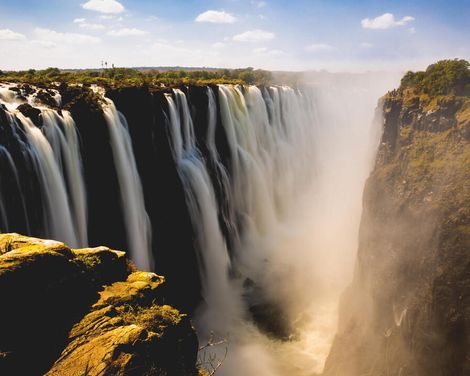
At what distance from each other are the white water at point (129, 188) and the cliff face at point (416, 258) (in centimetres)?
1084

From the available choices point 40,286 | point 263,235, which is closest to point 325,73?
point 263,235

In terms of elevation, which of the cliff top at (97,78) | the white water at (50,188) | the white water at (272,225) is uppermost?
the cliff top at (97,78)

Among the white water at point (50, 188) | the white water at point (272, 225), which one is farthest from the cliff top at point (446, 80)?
the white water at point (50, 188)

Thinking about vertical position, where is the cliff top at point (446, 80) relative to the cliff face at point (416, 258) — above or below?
above

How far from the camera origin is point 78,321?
5.63m

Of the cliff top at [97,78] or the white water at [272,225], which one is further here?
the cliff top at [97,78]

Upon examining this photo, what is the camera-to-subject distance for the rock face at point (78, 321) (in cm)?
488

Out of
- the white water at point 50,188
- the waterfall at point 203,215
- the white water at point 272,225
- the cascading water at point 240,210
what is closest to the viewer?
the white water at point 50,188

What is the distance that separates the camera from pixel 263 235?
3027 centimetres

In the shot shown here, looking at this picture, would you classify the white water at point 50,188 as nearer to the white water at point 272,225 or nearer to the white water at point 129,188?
the white water at point 129,188

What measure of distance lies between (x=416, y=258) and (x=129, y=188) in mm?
13330

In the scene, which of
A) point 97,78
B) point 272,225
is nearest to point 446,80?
point 272,225

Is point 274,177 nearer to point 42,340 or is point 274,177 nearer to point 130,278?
point 130,278

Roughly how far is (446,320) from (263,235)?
1904cm
